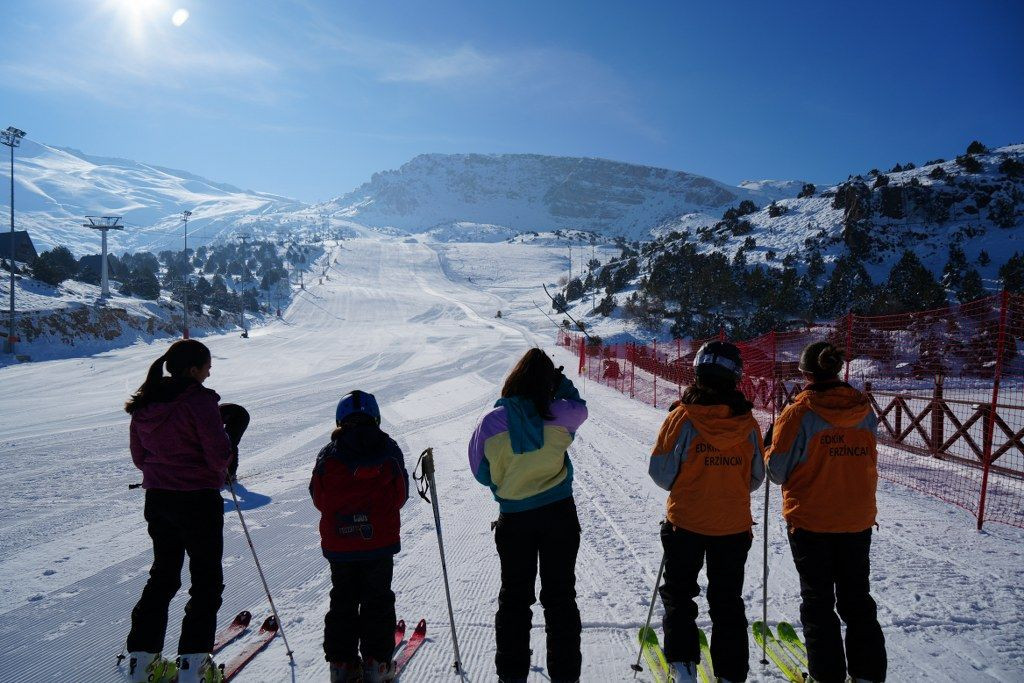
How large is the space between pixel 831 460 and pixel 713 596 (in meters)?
0.96

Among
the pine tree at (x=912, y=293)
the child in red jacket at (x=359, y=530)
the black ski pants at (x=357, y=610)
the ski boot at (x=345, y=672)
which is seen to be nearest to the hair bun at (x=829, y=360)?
the child in red jacket at (x=359, y=530)

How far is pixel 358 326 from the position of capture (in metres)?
45.7

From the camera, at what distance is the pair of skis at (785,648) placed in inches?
127

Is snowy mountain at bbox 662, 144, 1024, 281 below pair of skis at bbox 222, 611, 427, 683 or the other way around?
the other way around

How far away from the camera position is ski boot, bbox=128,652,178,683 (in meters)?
3.06

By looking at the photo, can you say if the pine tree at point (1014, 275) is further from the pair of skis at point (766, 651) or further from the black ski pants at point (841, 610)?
the black ski pants at point (841, 610)

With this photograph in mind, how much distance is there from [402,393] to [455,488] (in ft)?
29.4

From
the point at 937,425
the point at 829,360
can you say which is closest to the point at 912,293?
the point at 937,425

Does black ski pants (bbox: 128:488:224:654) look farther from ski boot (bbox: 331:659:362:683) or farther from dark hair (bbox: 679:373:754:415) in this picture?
dark hair (bbox: 679:373:754:415)

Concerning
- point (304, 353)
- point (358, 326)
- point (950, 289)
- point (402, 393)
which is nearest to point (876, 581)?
point (402, 393)

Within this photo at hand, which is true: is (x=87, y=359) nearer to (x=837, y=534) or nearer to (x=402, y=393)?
(x=402, y=393)

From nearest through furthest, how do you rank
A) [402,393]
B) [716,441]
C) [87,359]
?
1. [716,441]
2. [402,393]
3. [87,359]

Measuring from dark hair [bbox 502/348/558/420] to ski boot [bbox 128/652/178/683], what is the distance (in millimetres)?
2604

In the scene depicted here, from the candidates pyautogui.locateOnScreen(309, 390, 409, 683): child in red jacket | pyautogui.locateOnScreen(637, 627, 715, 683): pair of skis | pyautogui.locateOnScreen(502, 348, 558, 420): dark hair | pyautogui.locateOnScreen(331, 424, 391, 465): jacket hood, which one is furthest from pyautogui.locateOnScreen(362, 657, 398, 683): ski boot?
pyautogui.locateOnScreen(502, 348, 558, 420): dark hair
